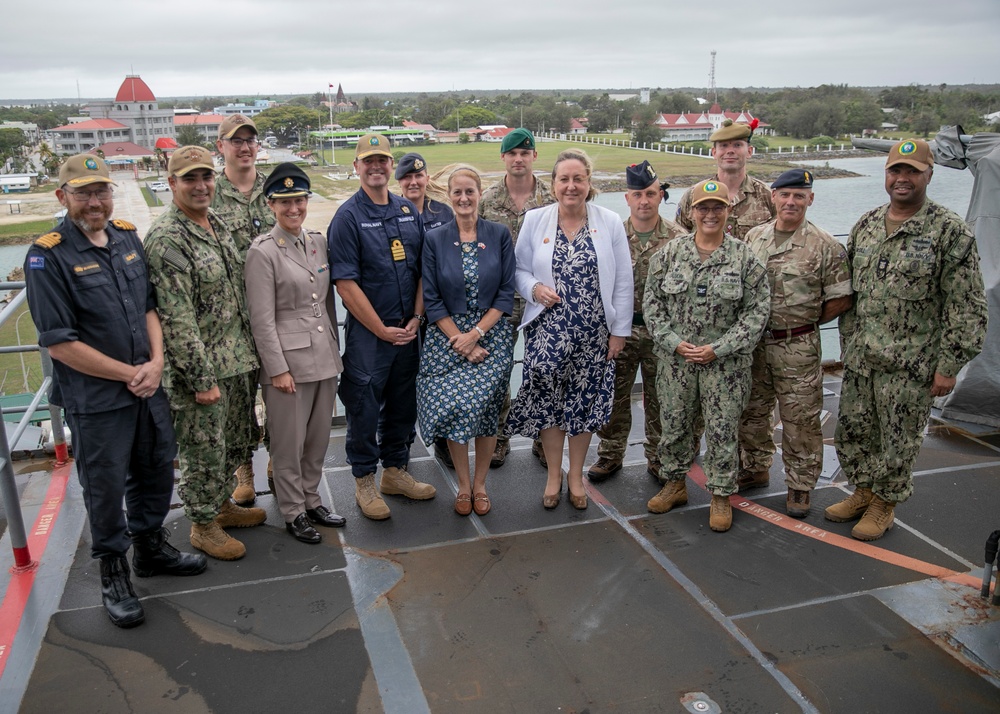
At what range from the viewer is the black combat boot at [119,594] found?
2.97 metres

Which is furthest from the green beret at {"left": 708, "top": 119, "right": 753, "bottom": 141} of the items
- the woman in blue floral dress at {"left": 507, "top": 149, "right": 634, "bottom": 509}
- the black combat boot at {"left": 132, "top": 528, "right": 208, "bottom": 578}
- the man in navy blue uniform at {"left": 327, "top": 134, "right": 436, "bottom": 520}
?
the black combat boot at {"left": 132, "top": 528, "right": 208, "bottom": 578}

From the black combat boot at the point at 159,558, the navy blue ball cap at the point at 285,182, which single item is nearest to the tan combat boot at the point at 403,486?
the black combat boot at the point at 159,558

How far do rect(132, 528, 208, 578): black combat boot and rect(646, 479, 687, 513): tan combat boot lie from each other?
223 cm

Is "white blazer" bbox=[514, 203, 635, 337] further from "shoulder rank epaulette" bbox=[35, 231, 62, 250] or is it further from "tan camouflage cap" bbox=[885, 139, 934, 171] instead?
"shoulder rank epaulette" bbox=[35, 231, 62, 250]

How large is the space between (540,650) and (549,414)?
1424mm

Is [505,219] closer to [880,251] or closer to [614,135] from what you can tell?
[880,251]

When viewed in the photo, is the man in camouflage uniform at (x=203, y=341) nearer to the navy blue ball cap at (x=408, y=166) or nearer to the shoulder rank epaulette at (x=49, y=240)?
the shoulder rank epaulette at (x=49, y=240)

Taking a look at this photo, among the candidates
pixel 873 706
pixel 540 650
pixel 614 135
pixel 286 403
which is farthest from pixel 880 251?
pixel 614 135

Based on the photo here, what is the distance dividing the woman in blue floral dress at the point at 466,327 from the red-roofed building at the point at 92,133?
42932 millimetres

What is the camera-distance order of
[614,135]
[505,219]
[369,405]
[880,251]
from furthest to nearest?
[614,135] → [505,219] → [369,405] → [880,251]

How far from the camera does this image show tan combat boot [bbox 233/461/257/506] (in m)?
4.09

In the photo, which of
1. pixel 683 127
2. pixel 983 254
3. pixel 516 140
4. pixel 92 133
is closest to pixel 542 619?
pixel 516 140

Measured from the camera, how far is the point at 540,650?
283 centimetres

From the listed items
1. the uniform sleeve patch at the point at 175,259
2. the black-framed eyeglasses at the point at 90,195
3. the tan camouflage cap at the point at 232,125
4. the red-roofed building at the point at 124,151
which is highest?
the red-roofed building at the point at 124,151
